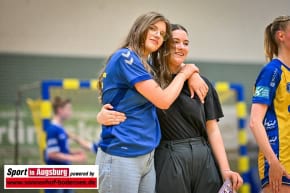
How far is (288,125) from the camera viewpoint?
2.15m

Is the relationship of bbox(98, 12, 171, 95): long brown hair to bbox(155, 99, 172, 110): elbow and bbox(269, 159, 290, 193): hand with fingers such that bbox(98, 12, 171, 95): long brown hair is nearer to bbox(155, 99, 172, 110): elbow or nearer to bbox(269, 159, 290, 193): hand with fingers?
bbox(155, 99, 172, 110): elbow

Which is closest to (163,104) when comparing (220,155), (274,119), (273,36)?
(220,155)

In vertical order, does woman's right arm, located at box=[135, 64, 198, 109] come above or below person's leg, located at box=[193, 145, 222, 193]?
above

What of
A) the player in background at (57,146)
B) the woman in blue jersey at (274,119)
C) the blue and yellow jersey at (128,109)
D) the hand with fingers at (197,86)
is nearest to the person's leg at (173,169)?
the blue and yellow jersey at (128,109)

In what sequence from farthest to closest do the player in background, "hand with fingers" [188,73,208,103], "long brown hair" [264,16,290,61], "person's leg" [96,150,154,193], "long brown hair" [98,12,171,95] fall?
the player in background
"long brown hair" [264,16,290,61]
"hand with fingers" [188,73,208,103]
"long brown hair" [98,12,171,95]
"person's leg" [96,150,154,193]

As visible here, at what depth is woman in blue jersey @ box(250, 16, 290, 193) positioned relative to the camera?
6.89 feet

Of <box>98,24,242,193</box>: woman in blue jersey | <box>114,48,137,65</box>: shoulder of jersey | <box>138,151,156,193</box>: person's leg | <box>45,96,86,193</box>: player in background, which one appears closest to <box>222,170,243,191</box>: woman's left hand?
<box>98,24,242,193</box>: woman in blue jersey

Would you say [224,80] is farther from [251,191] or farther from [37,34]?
[37,34]

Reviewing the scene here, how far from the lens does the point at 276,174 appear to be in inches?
82.3

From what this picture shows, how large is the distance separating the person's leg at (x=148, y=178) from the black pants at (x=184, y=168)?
0.05 metres

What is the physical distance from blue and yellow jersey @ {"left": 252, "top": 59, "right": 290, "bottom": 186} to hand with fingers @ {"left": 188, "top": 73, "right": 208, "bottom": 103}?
246 millimetres

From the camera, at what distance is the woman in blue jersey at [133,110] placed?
6.25 feet

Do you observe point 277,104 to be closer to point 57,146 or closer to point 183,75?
point 183,75

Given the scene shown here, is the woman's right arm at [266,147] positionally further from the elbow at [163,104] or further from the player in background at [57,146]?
the player in background at [57,146]
